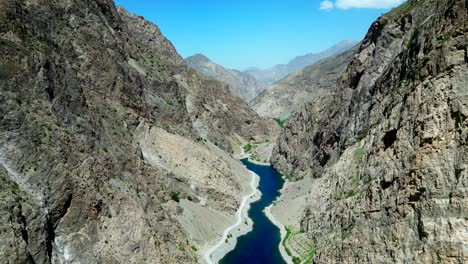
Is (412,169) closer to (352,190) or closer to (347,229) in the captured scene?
(347,229)

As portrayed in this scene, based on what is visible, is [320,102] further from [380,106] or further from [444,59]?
[444,59]

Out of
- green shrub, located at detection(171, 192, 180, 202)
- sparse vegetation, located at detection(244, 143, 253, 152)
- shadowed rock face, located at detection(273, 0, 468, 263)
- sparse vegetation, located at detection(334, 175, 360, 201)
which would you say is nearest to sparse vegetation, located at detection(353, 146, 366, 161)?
shadowed rock face, located at detection(273, 0, 468, 263)

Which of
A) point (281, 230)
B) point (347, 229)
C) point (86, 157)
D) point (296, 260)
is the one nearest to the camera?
point (347, 229)

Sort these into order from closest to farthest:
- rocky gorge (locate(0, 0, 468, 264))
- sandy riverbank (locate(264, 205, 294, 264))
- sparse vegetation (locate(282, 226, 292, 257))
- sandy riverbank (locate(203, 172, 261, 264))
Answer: rocky gorge (locate(0, 0, 468, 264))
sandy riverbank (locate(203, 172, 261, 264))
sandy riverbank (locate(264, 205, 294, 264))
sparse vegetation (locate(282, 226, 292, 257))

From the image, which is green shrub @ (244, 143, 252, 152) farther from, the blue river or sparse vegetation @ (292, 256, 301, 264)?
sparse vegetation @ (292, 256, 301, 264)

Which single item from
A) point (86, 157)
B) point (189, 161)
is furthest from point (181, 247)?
point (189, 161)

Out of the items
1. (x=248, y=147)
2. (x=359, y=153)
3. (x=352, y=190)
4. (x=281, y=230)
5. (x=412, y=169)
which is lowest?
(x=248, y=147)

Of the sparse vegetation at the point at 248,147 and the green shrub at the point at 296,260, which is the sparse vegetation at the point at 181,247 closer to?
the green shrub at the point at 296,260

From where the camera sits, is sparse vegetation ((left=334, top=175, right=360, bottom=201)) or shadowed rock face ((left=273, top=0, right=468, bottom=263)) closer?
shadowed rock face ((left=273, top=0, right=468, bottom=263))
